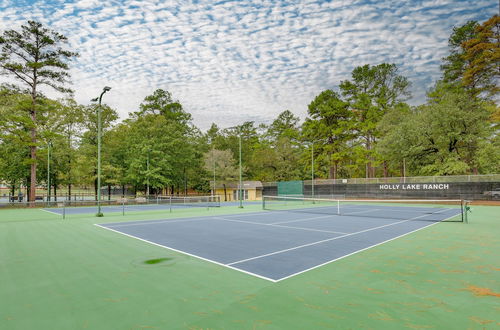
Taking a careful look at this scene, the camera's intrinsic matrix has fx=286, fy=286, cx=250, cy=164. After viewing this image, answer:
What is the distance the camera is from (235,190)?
155 ft

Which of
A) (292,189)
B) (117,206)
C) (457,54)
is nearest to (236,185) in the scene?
(292,189)

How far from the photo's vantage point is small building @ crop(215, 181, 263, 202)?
46969 mm

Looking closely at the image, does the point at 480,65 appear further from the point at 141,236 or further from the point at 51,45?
the point at 51,45

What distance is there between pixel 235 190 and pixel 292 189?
9.40 meters

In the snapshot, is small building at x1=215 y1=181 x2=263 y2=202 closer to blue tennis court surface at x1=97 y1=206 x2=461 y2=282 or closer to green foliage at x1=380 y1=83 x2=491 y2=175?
green foliage at x1=380 y1=83 x2=491 y2=175

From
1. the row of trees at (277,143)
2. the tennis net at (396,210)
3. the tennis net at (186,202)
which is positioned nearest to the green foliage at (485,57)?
the row of trees at (277,143)

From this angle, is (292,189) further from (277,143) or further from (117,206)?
(117,206)

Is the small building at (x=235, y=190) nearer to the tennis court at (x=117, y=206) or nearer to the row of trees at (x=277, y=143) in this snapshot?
the row of trees at (x=277, y=143)

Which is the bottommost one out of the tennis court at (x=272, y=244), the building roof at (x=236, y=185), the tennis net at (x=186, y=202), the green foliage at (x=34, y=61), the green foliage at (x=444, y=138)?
the tennis net at (x=186, y=202)

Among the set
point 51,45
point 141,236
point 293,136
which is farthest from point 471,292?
point 293,136

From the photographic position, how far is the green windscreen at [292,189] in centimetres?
4466

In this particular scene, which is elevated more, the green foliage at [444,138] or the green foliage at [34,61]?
the green foliage at [34,61]

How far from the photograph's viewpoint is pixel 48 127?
128ft

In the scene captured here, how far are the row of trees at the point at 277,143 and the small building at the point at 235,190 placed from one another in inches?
59.7
